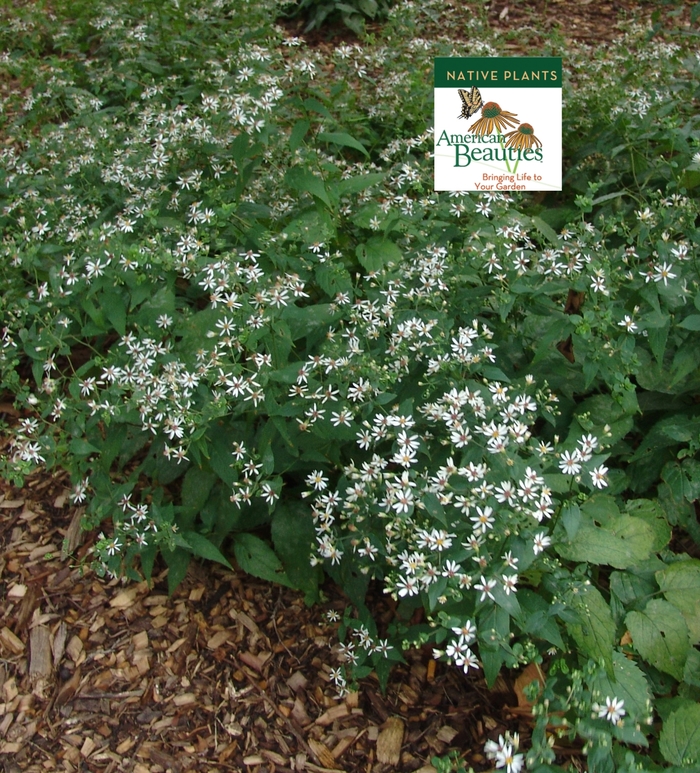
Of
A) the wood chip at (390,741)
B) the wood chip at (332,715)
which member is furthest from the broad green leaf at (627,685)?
the wood chip at (332,715)

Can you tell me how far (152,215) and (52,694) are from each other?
7.67 feet

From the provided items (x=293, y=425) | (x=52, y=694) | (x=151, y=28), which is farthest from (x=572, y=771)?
(x=151, y=28)

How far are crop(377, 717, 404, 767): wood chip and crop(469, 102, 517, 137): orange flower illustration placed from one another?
3259mm

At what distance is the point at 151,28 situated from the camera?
6582 mm

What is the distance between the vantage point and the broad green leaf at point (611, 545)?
10.1 feet

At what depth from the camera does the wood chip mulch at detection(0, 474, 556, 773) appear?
130 inches

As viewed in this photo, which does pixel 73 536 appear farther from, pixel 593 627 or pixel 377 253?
pixel 593 627

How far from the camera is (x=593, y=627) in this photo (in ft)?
9.72

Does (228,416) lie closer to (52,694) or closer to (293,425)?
(293,425)

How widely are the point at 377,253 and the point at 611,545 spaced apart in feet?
6.56

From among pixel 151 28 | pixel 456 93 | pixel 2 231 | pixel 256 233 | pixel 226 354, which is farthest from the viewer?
pixel 151 28

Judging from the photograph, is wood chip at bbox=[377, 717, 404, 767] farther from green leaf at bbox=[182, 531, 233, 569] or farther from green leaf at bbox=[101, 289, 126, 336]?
green leaf at bbox=[101, 289, 126, 336]

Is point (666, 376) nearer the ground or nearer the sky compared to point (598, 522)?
nearer the sky

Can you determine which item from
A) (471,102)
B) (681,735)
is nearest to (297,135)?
(471,102)
